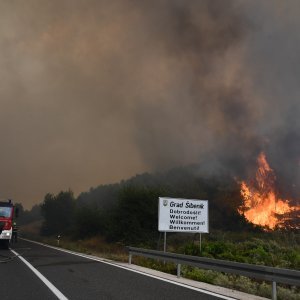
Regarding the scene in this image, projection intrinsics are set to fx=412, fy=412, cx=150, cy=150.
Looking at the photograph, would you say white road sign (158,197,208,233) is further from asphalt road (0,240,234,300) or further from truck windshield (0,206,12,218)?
truck windshield (0,206,12,218)

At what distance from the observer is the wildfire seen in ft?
169

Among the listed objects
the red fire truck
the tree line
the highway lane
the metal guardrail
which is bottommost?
the highway lane

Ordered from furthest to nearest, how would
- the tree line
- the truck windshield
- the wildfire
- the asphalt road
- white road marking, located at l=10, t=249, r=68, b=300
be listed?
the wildfire → the tree line → the truck windshield → the asphalt road → white road marking, located at l=10, t=249, r=68, b=300

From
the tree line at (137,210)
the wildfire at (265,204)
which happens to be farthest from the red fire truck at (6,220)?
the wildfire at (265,204)

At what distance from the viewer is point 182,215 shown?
818 inches

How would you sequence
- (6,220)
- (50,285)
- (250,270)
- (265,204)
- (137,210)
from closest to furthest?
(250,270) → (50,285) → (6,220) → (137,210) → (265,204)

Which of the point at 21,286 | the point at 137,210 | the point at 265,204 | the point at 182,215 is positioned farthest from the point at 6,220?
the point at 265,204

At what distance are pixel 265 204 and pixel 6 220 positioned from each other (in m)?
36.9

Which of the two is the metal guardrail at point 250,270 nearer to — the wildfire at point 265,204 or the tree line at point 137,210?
the tree line at point 137,210

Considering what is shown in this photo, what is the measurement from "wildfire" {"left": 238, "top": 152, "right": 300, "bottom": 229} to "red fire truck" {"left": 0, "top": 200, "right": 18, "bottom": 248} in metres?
35.0

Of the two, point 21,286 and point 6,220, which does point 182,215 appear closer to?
point 6,220

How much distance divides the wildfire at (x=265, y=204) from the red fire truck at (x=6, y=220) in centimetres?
3504

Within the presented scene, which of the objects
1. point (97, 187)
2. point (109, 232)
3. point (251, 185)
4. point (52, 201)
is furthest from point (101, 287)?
point (97, 187)

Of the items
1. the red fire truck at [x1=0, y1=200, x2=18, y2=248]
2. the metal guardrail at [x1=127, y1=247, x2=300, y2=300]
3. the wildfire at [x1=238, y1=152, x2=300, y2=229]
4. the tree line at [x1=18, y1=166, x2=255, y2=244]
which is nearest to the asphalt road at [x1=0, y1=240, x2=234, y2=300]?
the metal guardrail at [x1=127, y1=247, x2=300, y2=300]
